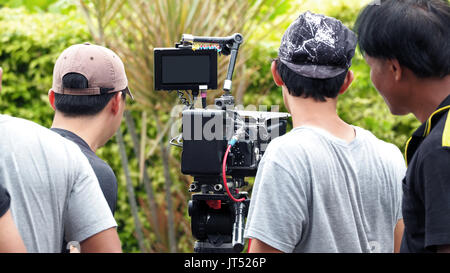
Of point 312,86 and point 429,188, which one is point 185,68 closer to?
point 312,86

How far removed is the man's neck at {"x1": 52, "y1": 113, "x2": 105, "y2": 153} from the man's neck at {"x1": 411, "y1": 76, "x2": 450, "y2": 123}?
111cm

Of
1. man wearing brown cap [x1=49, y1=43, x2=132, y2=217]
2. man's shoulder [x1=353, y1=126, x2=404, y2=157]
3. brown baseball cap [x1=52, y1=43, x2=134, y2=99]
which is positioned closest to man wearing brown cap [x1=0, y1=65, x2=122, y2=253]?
man wearing brown cap [x1=49, y1=43, x2=132, y2=217]

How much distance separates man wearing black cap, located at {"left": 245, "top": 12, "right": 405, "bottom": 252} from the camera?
1616 millimetres

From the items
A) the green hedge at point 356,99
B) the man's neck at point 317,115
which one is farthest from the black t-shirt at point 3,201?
the green hedge at point 356,99

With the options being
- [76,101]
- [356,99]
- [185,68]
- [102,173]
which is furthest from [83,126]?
[356,99]

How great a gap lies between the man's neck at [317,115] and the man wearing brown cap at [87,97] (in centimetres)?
71

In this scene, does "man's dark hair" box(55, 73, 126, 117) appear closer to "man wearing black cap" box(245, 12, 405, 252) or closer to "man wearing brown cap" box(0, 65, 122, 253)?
"man wearing brown cap" box(0, 65, 122, 253)

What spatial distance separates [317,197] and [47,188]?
29.7 inches

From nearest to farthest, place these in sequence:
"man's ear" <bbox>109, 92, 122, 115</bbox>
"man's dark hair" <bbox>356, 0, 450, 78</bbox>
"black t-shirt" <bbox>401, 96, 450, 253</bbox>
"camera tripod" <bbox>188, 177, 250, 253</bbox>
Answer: "black t-shirt" <bbox>401, 96, 450, 253</bbox> → "man's dark hair" <bbox>356, 0, 450, 78</bbox> → "man's ear" <bbox>109, 92, 122, 115</bbox> → "camera tripod" <bbox>188, 177, 250, 253</bbox>

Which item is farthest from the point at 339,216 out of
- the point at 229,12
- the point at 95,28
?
the point at 95,28

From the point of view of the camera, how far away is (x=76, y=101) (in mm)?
2086

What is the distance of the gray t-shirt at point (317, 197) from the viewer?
5.29ft

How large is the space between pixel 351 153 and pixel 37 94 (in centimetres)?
395

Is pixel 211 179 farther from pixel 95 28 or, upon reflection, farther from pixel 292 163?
pixel 95 28
